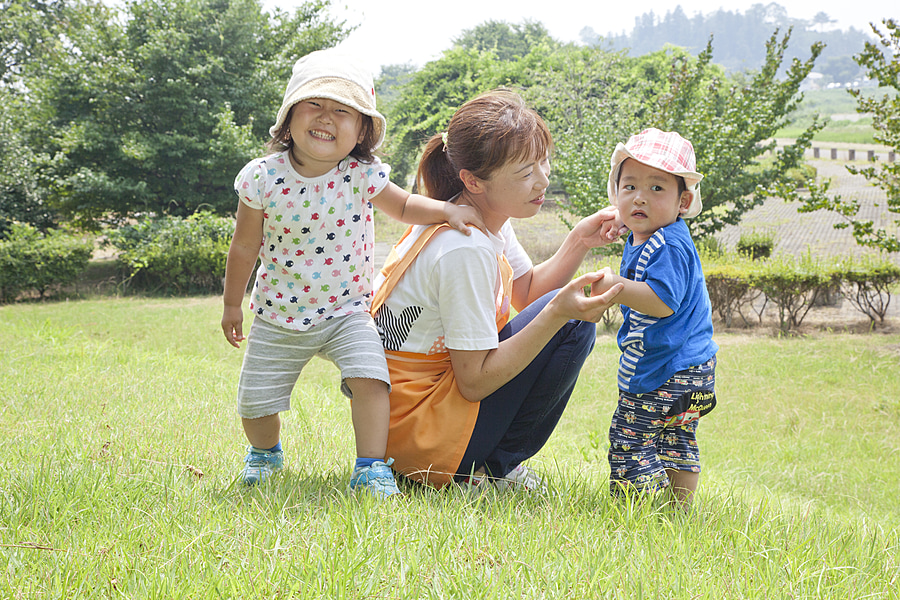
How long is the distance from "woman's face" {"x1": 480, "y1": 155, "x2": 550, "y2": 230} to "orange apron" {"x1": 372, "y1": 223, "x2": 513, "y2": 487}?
230 millimetres

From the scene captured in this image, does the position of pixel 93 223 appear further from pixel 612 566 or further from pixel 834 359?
pixel 612 566

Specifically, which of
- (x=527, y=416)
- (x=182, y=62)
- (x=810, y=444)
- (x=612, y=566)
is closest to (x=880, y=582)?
(x=612, y=566)

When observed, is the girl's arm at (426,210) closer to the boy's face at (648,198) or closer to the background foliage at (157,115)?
the boy's face at (648,198)

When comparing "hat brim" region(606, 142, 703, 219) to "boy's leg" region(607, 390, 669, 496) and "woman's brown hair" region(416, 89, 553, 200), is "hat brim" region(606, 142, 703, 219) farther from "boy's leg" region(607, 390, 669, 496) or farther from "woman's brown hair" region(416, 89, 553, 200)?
"boy's leg" region(607, 390, 669, 496)

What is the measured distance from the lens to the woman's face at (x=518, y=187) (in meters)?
2.49

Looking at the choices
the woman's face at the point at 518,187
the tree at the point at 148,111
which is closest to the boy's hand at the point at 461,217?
the woman's face at the point at 518,187

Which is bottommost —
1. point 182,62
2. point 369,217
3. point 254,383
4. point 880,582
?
point 880,582

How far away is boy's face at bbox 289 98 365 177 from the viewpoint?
2371 mm

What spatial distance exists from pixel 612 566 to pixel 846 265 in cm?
910

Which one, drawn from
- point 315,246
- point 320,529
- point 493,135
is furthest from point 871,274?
point 320,529

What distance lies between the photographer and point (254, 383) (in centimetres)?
248

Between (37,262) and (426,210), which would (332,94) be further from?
(37,262)

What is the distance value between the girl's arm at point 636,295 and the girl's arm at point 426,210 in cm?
51

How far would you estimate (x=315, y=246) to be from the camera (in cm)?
248
